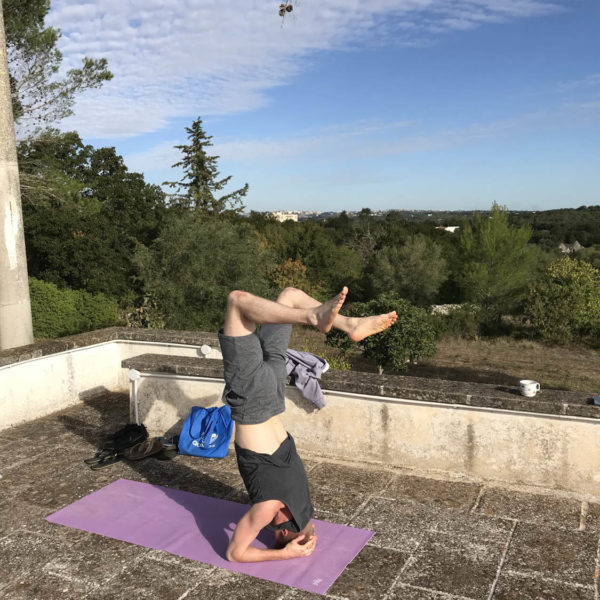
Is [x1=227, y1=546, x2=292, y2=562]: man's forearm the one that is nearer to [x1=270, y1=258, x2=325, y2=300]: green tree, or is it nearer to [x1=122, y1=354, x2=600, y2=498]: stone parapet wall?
[x1=122, y1=354, x2=600, y2=498]: stone parapet wall

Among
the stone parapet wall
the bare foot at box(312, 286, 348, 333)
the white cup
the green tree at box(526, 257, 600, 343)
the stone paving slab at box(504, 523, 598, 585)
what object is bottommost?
the green tree at box(526, 257, 600, 343)

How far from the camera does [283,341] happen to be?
3395mm

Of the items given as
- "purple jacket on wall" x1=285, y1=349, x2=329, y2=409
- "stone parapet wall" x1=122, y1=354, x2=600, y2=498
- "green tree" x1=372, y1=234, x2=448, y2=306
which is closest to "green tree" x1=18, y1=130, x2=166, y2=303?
"stone parapet wall" x1=122, y1=354, x2=600, y2=498

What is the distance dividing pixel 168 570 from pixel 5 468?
2373mm

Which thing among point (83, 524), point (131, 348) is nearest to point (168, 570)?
point (83, 524)

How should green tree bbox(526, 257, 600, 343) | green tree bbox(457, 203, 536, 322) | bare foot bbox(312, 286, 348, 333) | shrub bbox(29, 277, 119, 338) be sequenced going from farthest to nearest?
green tree bbox(457, 203, 536, 322), green tree bbox(526, 257, 600, 343), shrub bbox(29, 277, 119, 338), bare foot bbox(312, 286, 348, 333)

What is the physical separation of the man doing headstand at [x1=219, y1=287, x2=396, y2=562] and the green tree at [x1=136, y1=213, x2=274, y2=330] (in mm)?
11503

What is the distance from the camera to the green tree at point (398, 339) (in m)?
14.2

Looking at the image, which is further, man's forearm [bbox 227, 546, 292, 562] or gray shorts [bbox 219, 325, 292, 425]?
man's forearm [bbox 227, 546, 292, 562]

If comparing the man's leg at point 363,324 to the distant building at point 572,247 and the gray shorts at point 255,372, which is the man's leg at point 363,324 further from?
the distant building at point 572,247

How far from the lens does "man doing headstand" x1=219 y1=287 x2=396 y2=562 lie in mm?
3096

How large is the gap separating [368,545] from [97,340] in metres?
4.75

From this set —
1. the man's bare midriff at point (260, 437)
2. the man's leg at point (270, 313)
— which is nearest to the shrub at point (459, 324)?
the man's bare midriff at point (260, 437)

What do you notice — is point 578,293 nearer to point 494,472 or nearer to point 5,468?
point 494,472
